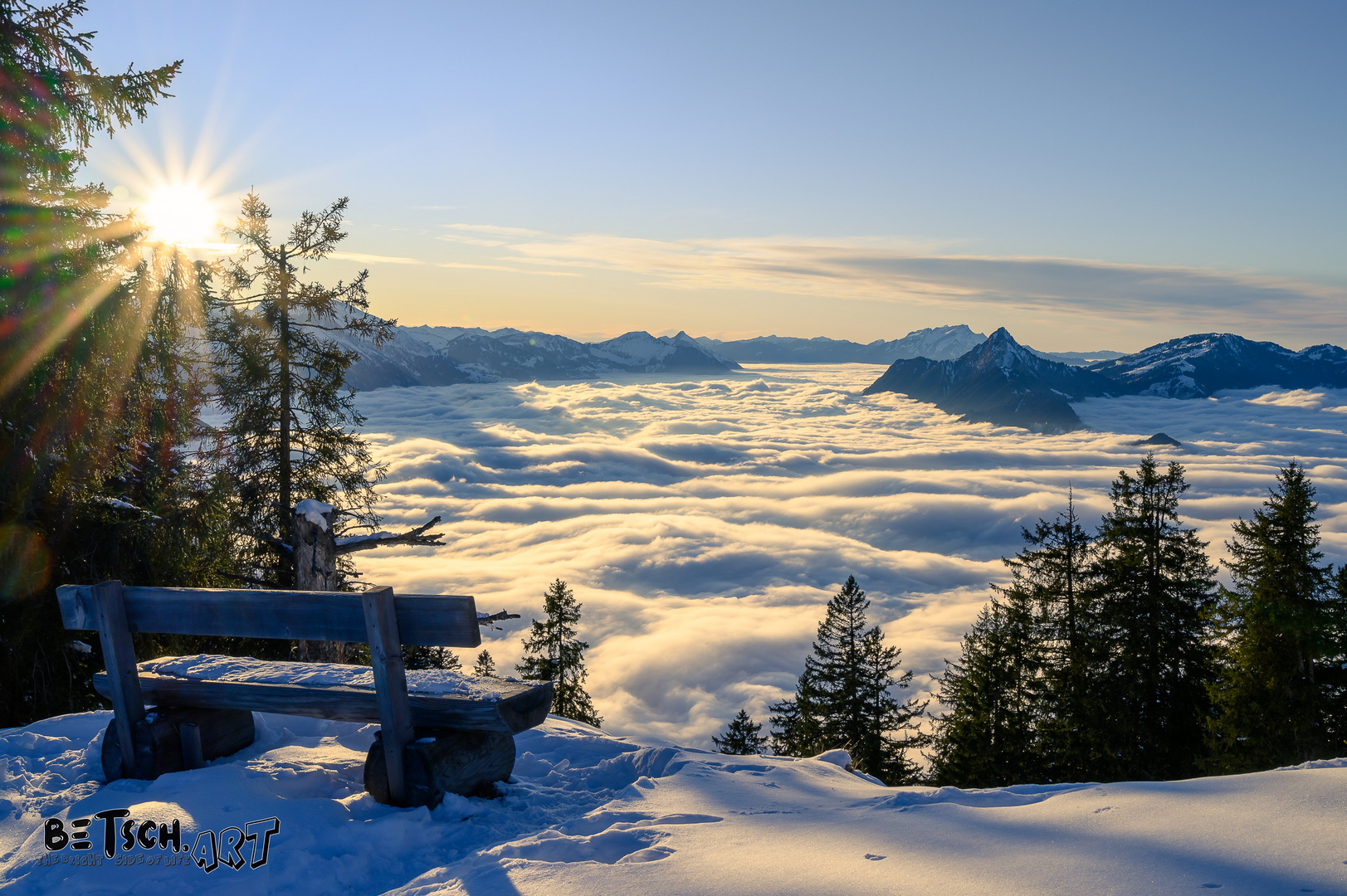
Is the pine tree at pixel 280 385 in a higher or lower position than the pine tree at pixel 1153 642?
higher

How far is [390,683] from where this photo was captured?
211 inches

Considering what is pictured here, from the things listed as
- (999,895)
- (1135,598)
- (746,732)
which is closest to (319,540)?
(999,895)

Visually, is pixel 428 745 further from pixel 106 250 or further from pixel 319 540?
pixel 106 250

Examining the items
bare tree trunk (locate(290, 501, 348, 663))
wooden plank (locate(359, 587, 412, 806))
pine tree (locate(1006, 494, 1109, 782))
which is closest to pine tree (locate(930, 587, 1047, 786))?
pine tree (locate(1006, 494, 1109, 782))

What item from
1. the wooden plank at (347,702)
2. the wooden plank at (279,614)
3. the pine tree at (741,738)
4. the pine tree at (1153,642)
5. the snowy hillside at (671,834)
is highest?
the wooden plank at (279,614)

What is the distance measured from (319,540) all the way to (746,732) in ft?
117

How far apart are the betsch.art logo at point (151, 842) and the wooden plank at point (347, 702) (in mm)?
935

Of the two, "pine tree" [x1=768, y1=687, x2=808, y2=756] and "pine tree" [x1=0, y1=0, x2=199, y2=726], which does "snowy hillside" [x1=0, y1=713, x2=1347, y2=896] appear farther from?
"pine tree" [x1=768, y1=687, x2=808, y2=756]

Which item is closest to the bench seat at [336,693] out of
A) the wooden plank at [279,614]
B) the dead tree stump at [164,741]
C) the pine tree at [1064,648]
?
the dead tree stump at [164,741]

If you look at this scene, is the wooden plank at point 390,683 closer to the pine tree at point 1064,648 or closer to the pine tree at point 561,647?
the pine tree at point 1064,648

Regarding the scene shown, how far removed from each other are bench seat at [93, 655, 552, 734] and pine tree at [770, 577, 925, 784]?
81.6 feet

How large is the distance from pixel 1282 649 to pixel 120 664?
24202mm

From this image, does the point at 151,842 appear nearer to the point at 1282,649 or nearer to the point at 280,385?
the point at 280,385

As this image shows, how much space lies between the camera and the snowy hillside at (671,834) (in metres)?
3.71
